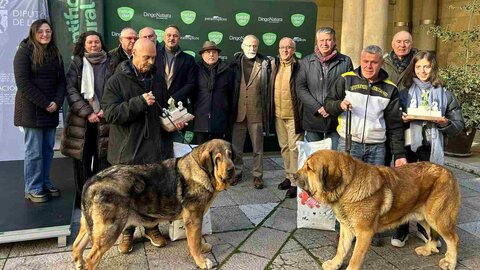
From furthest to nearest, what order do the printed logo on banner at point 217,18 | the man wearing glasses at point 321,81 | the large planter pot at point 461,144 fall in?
the large planter pot at point 461,144 → the printed logo on banner at point 217,18 → the man wearing glasses at point 321,81

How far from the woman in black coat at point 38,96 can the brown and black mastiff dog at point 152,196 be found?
1.68 metres

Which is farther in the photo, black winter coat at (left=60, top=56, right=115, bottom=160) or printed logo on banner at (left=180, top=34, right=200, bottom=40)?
printed logo on banner at (left=180, top=34, right=200, bottom=40)

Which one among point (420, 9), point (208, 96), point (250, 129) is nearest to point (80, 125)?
point (208, 96)

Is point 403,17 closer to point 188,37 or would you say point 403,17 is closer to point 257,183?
point 188,37

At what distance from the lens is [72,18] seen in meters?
7.06

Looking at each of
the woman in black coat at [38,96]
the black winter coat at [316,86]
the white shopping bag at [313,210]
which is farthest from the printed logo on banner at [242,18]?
the white shopping bag at [313,210]

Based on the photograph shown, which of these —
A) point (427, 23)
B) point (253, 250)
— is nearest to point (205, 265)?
point (253, 250)

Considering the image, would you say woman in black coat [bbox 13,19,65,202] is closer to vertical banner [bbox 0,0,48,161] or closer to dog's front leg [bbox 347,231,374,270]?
vertical banner [bbox 0,0,48,161]

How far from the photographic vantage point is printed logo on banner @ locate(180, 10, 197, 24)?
7.67 m

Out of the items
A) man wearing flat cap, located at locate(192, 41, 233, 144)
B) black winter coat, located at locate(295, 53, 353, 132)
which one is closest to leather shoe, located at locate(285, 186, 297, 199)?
black winter coat, located at locate(295, 53, 353, 132)

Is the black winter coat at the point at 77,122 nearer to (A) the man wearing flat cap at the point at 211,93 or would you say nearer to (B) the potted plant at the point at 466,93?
(A) the man wearing flat cap at the point at 211,93

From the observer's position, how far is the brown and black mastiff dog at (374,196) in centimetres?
353

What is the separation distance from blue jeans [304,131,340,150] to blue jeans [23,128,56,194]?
3385 mm

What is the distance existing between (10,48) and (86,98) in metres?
3.10
